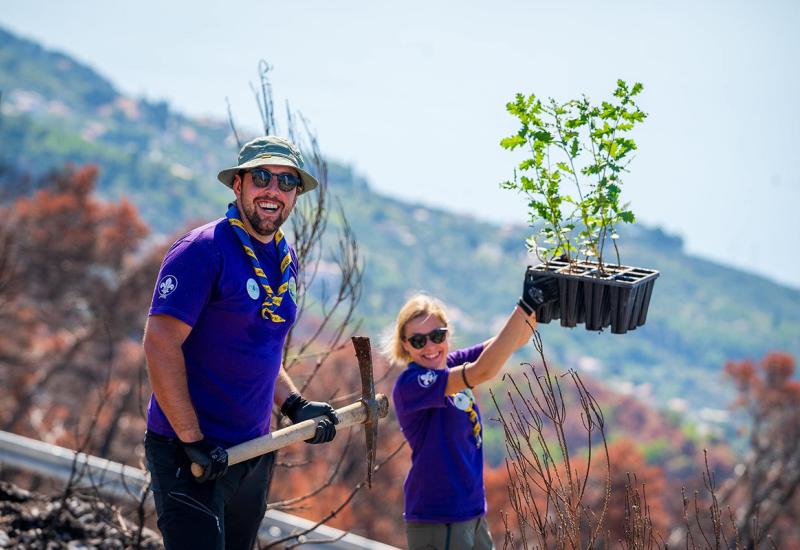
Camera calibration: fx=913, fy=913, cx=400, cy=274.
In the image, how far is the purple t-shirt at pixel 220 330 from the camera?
2.40 m

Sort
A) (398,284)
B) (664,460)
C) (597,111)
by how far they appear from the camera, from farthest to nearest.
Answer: (398,284)
(664,460)
(597,111)

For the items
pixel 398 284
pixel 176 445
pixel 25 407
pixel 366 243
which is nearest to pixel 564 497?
pixel 176 445

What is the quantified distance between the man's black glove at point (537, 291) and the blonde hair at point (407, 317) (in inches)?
14.3

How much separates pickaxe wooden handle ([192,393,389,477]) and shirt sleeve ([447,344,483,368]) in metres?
0.55

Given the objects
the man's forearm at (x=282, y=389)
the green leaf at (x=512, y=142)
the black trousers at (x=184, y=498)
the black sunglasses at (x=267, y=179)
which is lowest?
the black trousers at (x=184, y=498)

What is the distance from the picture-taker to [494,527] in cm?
2720

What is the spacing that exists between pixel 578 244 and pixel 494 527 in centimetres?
2534

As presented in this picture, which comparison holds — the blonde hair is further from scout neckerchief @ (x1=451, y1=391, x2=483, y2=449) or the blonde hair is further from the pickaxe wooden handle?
the pickaxe wooden handle

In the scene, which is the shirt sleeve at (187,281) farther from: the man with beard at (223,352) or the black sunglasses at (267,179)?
the black sunglasses at (267,179)

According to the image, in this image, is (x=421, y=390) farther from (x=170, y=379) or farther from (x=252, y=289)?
(x=170, y=379)

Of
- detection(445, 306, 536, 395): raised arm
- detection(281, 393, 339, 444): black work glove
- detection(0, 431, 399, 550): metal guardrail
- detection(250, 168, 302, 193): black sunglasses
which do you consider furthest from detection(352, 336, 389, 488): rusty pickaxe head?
detection(0, 431, 399, 550): metal guardrail

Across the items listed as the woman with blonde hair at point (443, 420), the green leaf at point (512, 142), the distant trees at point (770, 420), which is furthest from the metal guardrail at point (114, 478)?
the distant trees at point (770, 420)

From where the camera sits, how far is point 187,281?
2.38 m

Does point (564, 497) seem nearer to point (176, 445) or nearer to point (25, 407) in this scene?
point (176, 445)
